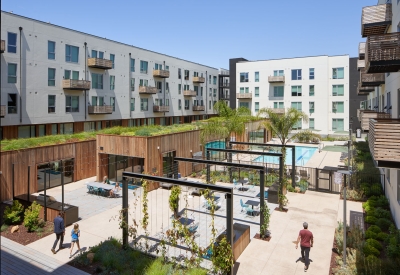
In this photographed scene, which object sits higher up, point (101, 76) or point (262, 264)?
point (101, 76)

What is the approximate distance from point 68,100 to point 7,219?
2210 cm

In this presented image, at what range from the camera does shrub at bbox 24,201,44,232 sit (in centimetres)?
1382

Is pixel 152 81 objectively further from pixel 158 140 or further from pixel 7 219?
pixel 7 219

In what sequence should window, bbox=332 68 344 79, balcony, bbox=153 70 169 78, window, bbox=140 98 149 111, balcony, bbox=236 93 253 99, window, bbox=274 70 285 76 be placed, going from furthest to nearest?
balcony, bbox=236 93 253 99 → window, bbox=274 70 285 76 → window, bbox=332 68 344 79 → balcony, bbox=153 70 169 78 → window, bbox=140 98 149 111

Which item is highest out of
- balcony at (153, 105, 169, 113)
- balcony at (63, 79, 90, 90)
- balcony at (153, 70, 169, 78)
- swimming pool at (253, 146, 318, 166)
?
balcony at (153, 70, 169, 78)

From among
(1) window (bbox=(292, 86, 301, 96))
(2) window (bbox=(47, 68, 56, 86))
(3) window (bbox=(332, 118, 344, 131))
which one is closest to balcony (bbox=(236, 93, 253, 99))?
(1) window (bbox=(292, 86, 301, 96))

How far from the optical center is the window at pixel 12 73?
91.2 feet

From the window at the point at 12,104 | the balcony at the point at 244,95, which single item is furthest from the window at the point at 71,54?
the balcony at the point at 244,95

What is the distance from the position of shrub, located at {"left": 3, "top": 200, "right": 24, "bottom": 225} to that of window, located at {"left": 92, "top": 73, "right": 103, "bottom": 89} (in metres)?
24.9

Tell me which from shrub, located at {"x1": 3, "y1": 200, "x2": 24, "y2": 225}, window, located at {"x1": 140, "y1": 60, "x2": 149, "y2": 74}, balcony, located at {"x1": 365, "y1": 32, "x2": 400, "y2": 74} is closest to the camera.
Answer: balcony, located at {"x1": 365, "y1": 32, "x2": 400, "y2": 74}

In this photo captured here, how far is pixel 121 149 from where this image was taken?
21875mm

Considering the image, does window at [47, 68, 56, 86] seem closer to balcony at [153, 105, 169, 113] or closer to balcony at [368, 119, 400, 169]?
balcony at [153, 105, 169, 113]

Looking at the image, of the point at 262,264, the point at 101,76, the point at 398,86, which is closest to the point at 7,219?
the point at 262,264

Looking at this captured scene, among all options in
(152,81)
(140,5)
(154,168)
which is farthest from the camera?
(152,81)
